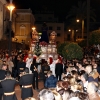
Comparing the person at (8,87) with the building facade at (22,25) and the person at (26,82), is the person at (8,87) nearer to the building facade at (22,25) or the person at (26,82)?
the person at (26,82)

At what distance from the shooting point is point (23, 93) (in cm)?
1138

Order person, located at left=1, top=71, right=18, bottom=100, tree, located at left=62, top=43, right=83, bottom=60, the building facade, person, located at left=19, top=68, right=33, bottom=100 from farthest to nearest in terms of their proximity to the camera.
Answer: the building facade < tree, located at left=62, top=43, right=83, bottom=60 < person, located at left=19, top=68, right=33, bottom=100 < person, located at left=1, top=71, right=18, bottom=100

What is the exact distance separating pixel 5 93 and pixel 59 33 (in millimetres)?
78842

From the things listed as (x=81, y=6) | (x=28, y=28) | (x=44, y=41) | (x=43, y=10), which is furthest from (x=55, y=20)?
(x=44, y=41)

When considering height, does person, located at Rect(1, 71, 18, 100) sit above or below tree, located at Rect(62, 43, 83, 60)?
below

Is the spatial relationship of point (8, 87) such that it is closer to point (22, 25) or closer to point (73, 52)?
point (73, 52)

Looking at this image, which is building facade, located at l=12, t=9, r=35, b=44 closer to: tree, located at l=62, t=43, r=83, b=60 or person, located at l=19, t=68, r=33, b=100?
tree, located at l=62, t=43, r=83, b=60

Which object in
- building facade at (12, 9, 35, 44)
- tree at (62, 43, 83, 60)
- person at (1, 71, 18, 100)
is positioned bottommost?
person at (1, 71, 18, 100)

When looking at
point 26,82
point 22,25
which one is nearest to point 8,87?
point 26,82

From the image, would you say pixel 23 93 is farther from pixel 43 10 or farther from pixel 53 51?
pixel 43 10

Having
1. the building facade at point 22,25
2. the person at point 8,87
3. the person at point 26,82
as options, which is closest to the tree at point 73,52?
the person at point 26,82

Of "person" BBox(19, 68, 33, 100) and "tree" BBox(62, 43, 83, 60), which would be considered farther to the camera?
"tree" BBox(62, 43, 83, 60)

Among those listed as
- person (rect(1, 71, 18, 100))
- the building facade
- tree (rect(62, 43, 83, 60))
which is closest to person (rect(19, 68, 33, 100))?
person (rect(1, 71, 18, 100))

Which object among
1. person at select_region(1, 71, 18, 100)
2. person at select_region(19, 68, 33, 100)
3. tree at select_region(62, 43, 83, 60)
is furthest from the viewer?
tree at select_region(62, 43, 83, 60)
